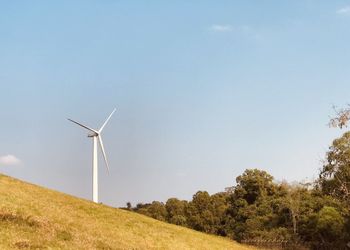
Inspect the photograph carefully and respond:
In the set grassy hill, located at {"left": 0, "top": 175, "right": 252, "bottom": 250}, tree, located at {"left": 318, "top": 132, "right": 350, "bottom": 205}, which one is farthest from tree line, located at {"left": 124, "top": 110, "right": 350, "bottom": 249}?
grassy hill, located at {"left": 0, "top": 175, "right": 252, "bottom": 250}

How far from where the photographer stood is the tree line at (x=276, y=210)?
88750 mm

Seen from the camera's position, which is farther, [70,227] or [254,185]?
[254,185]

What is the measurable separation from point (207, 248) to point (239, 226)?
262ft

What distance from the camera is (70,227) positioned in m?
32.5

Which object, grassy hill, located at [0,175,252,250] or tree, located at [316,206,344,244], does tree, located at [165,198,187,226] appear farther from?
grassy hill, located at [0,175,252,250]

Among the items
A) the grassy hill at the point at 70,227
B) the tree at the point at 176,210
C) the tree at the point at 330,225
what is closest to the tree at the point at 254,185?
the tree at the point at 176,210

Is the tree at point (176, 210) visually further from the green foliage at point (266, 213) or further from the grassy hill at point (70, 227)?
the grassy hill at point (70, 227)

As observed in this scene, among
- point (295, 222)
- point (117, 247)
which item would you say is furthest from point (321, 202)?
point (117, 247)

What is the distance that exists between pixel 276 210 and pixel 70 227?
91.1 m

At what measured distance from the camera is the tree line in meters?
88.8

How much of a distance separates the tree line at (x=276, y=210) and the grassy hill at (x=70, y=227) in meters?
40.7

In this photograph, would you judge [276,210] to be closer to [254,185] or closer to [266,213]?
[266,213]

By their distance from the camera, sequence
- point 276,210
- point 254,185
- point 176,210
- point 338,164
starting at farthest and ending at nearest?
point 176,210 < point 254,185 < point 276,210 < point 338,164

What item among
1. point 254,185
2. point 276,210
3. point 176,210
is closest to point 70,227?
point 276,210
